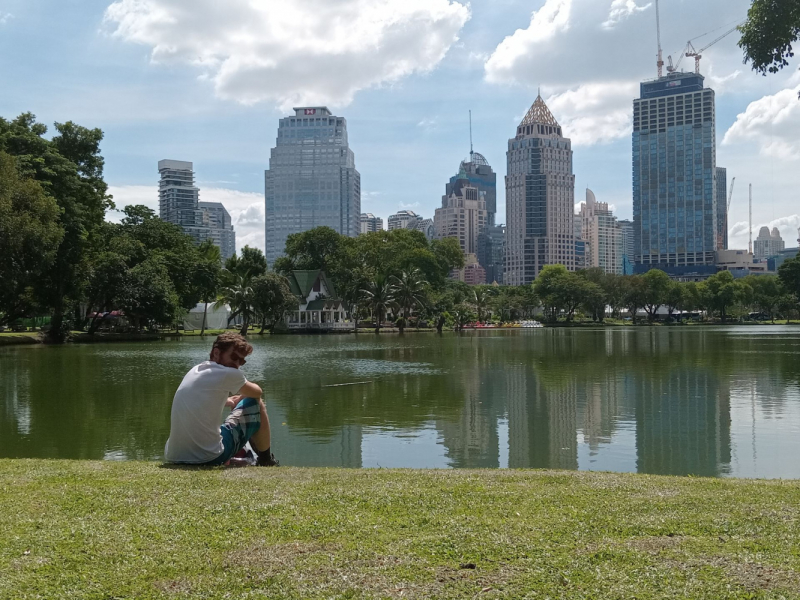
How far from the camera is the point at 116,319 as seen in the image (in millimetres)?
65250

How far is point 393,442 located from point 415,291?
63.5 m

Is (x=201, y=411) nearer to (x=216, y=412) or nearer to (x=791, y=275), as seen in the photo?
(x=216, y=412)

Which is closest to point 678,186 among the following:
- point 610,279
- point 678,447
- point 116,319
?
point 610,279

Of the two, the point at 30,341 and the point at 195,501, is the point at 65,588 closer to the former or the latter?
A: the point at 195,501

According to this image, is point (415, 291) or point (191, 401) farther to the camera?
point (415, 291)

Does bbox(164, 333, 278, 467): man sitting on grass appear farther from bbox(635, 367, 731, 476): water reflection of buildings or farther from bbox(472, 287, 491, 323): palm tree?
bbox(472, 287, 491, 323): palm tree

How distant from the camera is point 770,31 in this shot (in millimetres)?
9922

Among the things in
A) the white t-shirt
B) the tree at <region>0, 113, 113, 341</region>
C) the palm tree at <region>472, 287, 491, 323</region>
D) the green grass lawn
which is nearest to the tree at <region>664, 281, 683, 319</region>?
the palm tree at <region>472, 287, 491, 323</region>

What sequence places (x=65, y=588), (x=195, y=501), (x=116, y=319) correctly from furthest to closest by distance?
(x=116, y=319)
(x=195, y=501)
(x=65, y=588)

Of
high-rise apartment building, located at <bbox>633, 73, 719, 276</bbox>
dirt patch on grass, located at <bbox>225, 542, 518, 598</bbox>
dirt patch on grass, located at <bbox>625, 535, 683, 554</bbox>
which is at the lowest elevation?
dirt patch on grass, located at <bbox>625, 535, 683, 554</bbox>

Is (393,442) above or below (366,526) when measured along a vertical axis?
below

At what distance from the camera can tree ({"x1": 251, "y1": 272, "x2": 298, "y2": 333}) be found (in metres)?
64.8

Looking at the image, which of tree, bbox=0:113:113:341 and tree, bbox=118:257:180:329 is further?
tree, bbox=118:257:180:329

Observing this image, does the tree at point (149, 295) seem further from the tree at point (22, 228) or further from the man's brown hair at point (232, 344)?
the man's brown hair at point (232, 344)
